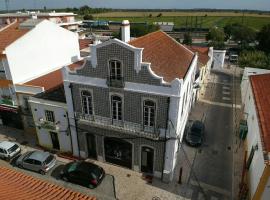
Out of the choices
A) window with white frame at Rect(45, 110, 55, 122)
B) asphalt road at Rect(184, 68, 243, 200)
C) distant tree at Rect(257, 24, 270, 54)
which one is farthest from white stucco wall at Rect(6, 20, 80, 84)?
distant tree at Rect(257, 24, 270, 54)

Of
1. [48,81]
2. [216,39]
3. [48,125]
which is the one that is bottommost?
[216,39]

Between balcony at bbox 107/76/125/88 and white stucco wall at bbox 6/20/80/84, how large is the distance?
1297 cm

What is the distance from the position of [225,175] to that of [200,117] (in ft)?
36.2

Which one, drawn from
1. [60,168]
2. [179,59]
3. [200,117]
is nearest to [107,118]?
[60,168]

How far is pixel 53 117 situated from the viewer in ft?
76.1

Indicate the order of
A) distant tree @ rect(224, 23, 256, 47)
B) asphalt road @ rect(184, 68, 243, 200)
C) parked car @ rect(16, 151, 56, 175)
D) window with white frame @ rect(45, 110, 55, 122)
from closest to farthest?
asphalt road @ rect(184, 68, 243, 200) < parked car @ rect(16, 151, 56, 175) < window with white frame @ rect(45, 110, 55, 122) < distant tree @ rect(224, 23, 256, 47)

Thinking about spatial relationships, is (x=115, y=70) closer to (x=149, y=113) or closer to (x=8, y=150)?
(x=149, y=113)

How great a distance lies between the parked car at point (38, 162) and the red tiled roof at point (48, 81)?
716cm

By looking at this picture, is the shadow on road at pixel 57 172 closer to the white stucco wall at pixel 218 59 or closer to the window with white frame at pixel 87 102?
the window with white frame at pixel 87 102

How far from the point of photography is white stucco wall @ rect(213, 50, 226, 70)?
173ft

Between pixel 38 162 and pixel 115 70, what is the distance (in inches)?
454

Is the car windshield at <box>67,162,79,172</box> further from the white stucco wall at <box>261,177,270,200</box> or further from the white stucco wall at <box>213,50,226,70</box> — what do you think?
the white stucco wall at <box>213,50,226,70</box>

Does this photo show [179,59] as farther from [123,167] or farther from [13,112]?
[13,112]

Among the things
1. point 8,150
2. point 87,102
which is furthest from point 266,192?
point 8,150
